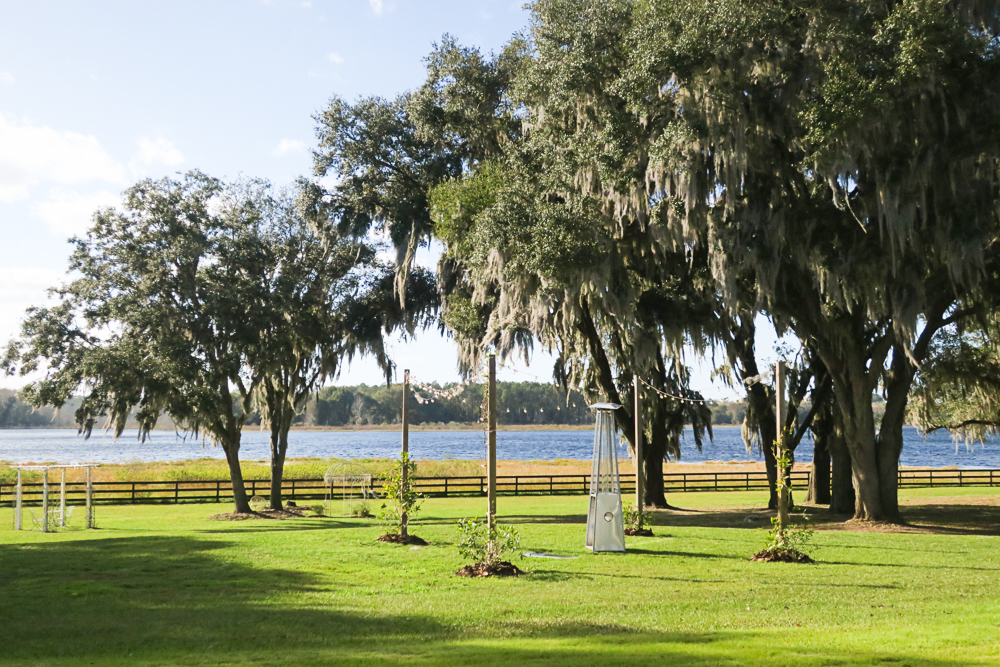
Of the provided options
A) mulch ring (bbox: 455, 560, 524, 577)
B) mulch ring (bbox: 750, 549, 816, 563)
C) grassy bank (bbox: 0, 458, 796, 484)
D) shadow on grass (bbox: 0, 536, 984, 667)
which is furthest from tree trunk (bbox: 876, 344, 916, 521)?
grassy bank (bbox: 0, 458, 796, 484)

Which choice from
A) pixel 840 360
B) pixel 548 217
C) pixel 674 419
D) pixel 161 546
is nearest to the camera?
pixel 161 546

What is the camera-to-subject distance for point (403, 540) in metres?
16.4

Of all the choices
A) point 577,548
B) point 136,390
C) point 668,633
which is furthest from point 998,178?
point 136,390

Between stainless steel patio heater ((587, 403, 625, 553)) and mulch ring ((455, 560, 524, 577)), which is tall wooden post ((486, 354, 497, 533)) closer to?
mulch ring ((455, 560, 524, 577))

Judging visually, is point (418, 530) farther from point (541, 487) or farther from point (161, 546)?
point (541, 487)

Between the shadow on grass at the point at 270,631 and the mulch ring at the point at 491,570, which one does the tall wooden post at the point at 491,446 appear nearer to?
the mulch ring at the point at 491,570

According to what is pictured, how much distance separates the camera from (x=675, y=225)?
57.3 ft

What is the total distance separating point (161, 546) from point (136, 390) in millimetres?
7755

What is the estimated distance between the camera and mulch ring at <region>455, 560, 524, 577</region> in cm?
1203

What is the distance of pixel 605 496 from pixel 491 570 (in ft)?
11.5

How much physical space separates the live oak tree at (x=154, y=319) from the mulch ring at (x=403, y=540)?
8653 mm

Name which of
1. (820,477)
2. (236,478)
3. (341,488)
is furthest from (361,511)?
(820,477)

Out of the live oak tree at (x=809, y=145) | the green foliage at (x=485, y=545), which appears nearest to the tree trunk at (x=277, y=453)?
the live oak tree at (x=809, y=145)

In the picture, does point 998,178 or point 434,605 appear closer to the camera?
point 434,605
